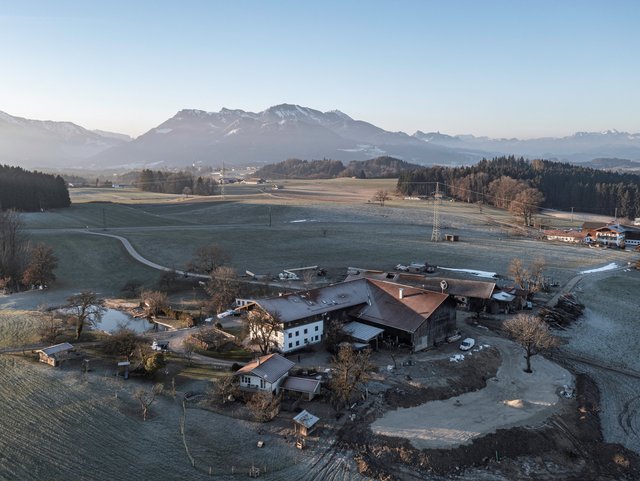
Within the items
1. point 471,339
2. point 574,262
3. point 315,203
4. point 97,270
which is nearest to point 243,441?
point 471,339

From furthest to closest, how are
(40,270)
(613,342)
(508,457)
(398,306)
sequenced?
(40,270) → (398,306) → (613,342) → (508,457)

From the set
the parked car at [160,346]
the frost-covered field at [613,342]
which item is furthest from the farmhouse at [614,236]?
the parked car at [160,346]

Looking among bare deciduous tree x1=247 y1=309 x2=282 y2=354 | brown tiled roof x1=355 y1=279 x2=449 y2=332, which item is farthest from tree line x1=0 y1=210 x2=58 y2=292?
brown tiled roof x1=355 y1=279 x2=449 y2=332

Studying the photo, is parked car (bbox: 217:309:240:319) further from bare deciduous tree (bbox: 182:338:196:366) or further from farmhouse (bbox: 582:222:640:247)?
farmhouse (bbox: 582:222:640:247)

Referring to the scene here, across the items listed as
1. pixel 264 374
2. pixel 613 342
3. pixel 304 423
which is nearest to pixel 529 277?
pixel 613 342

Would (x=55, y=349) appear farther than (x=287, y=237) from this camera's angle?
No

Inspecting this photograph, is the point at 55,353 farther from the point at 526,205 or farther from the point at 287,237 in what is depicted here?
the point at 526,205

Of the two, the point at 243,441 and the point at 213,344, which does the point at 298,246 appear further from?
the point at 243,441
